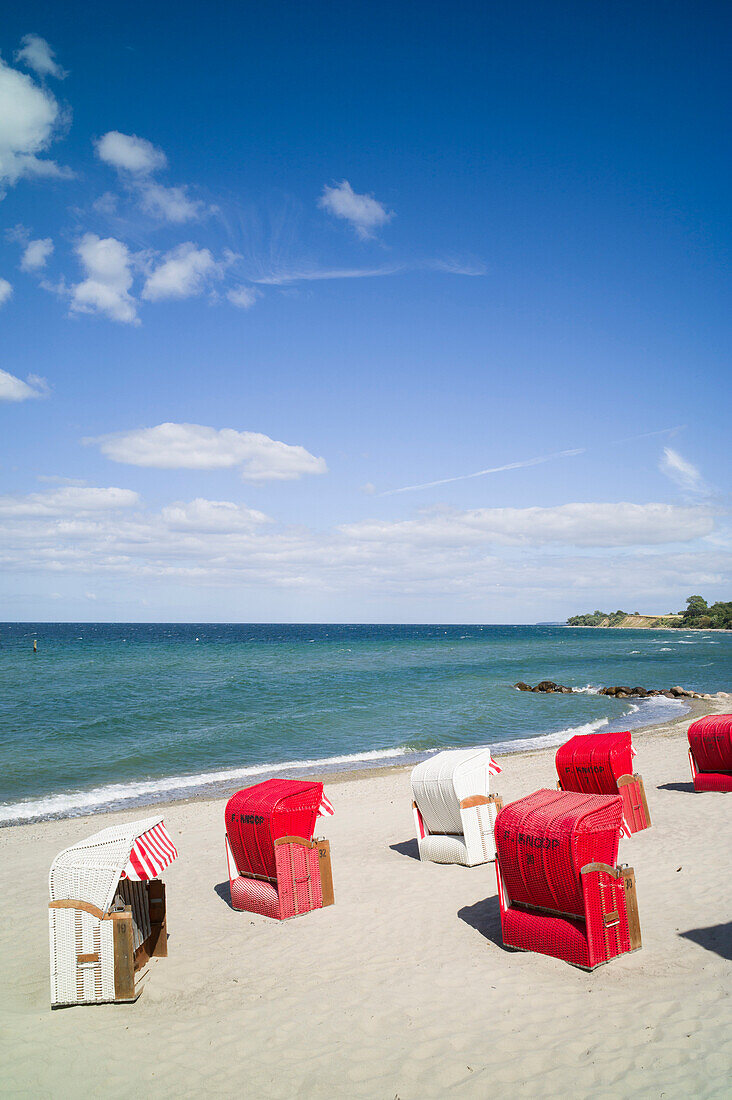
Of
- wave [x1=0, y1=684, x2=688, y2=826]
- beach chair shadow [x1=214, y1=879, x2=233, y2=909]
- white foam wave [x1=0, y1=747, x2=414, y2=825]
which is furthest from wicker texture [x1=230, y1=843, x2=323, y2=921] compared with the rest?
white foam wave [x1=0, y1=747, x2=414, y2=825]

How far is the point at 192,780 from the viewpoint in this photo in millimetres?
20141

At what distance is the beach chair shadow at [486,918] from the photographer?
8188 millimetres

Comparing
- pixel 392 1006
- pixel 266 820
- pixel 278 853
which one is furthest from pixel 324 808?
pixel 392 1006

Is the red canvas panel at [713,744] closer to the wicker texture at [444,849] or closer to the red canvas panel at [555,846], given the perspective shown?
the wicker texture at [444,849]

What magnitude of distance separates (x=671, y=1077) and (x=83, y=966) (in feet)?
18.1

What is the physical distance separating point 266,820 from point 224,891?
2551mm

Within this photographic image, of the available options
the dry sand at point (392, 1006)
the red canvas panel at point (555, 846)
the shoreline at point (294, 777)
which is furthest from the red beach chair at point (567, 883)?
the shoreline at point (294, 777)

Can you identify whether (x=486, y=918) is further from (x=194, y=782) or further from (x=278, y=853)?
(x=194, y=782)

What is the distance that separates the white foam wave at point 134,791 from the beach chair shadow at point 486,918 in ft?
37.6

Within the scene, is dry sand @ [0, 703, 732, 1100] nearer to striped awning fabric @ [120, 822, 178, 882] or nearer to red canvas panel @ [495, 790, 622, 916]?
red canvas panel @ [495, 790, 622, 916]

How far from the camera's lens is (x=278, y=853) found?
29.7 feet

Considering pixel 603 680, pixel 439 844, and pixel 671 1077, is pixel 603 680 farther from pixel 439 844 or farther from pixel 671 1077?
pixel 671 1077

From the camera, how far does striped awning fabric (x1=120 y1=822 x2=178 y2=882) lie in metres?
6.98

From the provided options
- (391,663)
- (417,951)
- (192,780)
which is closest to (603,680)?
(391,663)
